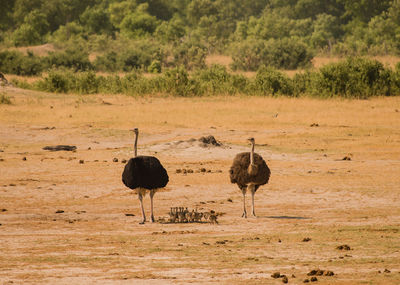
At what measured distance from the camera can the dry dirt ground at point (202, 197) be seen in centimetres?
774

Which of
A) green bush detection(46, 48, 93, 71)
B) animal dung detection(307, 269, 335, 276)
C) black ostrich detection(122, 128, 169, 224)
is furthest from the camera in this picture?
green bush detection(46, 48, 93, 71)

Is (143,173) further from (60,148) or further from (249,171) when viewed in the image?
(60,148)

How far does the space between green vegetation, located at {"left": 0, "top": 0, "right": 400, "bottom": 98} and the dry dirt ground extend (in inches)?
144

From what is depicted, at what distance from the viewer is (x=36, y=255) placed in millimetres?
8352

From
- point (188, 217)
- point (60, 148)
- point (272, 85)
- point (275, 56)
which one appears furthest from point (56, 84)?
point (188, 217)

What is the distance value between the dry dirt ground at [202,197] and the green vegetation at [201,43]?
3.66m

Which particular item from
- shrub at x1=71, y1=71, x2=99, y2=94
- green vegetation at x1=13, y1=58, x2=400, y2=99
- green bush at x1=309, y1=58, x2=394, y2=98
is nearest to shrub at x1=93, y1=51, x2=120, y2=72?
green vegetation at x1=13, y1=58, x2=400, y2=99

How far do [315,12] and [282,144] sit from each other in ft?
186

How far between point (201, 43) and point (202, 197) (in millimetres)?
40530

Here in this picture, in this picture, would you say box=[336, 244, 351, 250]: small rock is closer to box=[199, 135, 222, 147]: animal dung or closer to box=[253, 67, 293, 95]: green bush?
box=[199, 135, 222, 147]: animal dung

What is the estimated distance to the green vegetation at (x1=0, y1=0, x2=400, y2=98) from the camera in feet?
104

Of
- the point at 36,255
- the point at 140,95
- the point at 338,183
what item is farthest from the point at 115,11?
the point at 36,255

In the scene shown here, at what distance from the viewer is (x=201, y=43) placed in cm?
5309

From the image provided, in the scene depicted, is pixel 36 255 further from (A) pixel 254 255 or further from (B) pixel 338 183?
(B) pixel 338 183
